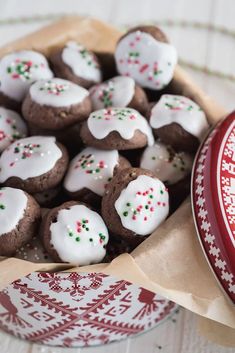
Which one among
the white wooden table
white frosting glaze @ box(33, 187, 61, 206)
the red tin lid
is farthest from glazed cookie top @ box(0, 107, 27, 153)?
the white wooden table

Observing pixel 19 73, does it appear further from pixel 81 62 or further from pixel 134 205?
pixel 134 205

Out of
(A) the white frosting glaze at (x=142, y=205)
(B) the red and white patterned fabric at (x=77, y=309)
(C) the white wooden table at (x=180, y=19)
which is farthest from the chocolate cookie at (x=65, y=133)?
(C) the white wooden table at (x=180, y=19)

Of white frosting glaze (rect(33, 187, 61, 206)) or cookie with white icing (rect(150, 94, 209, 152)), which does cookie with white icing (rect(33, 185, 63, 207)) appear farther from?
cookie with white icing (rect(150, 94, 209, 152))

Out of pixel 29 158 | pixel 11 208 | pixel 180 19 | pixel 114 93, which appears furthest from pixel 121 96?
pixel 180 19

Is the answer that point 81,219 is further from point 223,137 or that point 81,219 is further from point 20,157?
point 223,137

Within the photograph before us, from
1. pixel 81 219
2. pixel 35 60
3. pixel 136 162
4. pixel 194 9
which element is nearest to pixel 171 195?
pixel 136 162

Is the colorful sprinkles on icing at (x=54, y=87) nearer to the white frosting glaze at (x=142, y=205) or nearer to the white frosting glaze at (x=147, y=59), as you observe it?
the white frosting glaze at (x=147, y=59)
